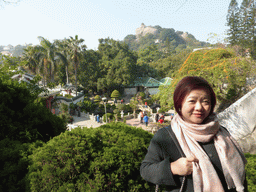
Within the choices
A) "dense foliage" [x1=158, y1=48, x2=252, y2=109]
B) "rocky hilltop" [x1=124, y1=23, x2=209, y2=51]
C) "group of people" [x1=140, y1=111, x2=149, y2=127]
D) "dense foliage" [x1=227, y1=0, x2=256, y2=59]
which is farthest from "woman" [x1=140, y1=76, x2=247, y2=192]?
"rocky hilltop" [x1=124, y1=23, x2=209, y2=51]

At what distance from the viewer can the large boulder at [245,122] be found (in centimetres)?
545

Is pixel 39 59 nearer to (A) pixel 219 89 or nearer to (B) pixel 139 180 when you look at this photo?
(A) pixel 219 89

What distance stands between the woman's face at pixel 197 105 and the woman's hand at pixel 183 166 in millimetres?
289

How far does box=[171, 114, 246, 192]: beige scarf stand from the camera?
1149 millimetres

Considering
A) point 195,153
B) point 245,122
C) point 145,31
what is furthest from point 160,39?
point 195,153

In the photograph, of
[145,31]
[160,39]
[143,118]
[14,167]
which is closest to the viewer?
[14,167]

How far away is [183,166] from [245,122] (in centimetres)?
571

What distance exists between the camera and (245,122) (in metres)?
5.57

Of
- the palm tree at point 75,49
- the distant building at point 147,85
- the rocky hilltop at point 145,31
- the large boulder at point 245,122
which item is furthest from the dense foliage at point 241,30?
the rocky hilltop at point 145,31

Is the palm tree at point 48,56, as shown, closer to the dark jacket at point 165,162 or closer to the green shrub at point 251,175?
the green shrub at point 251,175

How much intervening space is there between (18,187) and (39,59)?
2575cm

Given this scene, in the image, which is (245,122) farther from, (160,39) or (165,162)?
(160,39)

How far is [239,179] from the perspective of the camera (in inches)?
47.1

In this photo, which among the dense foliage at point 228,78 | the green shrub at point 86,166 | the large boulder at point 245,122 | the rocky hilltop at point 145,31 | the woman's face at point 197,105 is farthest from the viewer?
the rocky hilltop at point 145,31
